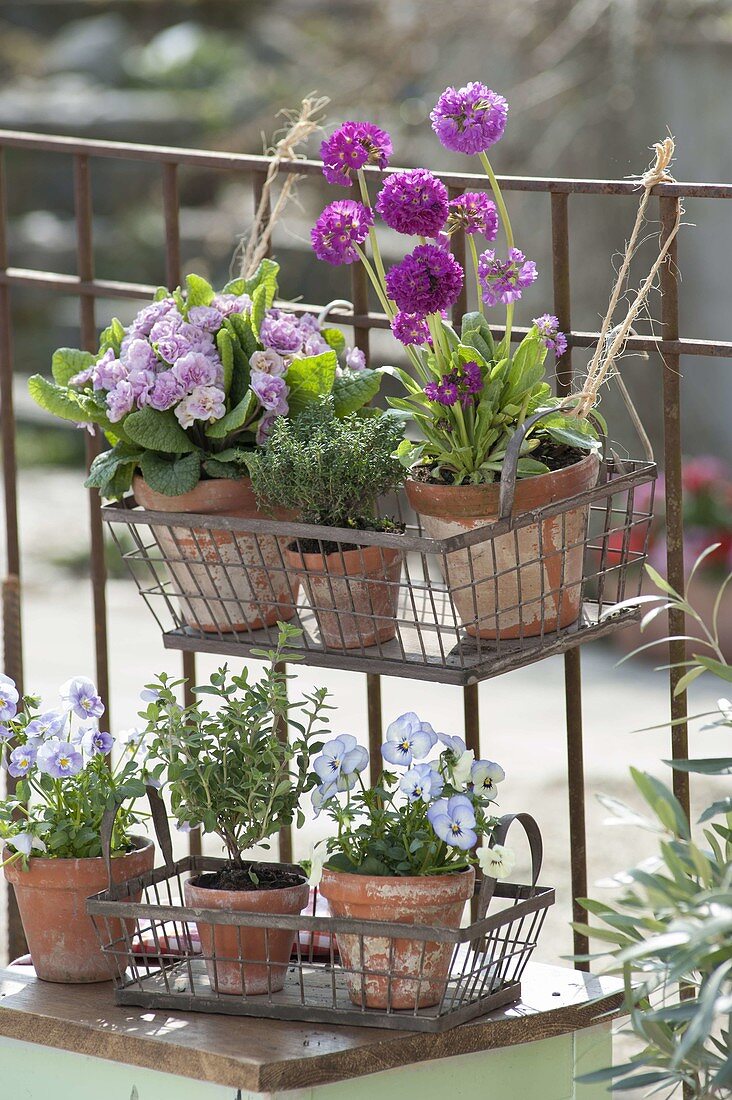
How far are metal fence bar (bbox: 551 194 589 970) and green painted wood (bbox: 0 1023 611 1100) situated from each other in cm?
24

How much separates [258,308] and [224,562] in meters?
0.29

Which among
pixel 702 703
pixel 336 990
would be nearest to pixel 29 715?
pixel 336 990

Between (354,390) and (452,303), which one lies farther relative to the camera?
(354,390)

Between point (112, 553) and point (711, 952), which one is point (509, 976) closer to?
point (711, 952)

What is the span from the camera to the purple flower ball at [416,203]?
151 centimetres

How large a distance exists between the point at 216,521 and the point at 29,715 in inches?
Answer: 12.7

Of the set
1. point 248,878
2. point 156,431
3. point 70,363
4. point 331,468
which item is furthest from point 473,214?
point 248,878

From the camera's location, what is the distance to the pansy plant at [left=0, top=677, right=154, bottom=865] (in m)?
1.67

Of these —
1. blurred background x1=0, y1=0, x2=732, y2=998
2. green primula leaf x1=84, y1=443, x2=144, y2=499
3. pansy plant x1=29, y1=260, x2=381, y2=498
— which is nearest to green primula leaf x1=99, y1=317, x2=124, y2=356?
pansy plant x1=29, y1=260, x2=381, y2=498

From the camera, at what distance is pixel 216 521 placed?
1.67m

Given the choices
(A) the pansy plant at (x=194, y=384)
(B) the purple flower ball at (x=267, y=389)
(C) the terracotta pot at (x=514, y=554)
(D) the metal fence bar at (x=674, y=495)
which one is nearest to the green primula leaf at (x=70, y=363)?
(A) the pansy plant at (x=194, y=384)

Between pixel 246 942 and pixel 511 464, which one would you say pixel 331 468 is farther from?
pixel 246 942

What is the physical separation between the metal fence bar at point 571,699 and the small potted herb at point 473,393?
23 centimetres

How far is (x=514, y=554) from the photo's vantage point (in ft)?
5.21
